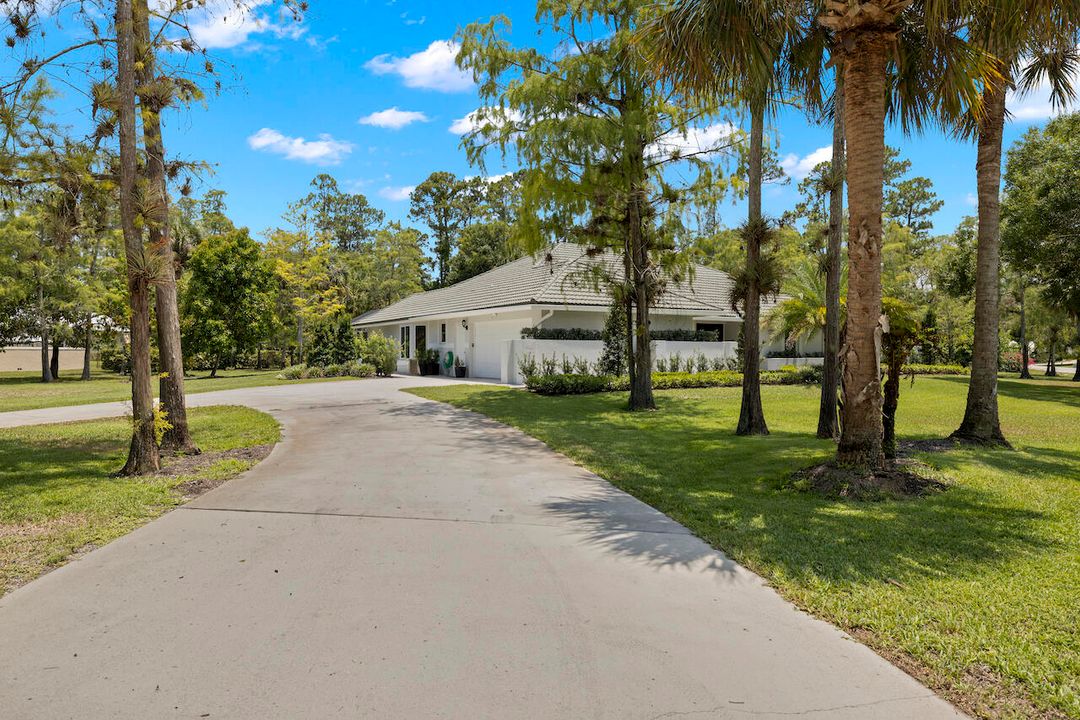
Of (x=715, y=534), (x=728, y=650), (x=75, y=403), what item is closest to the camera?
(x=728, y=650)

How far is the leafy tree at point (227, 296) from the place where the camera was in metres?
31.8

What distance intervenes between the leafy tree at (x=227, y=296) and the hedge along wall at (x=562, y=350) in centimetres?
1789

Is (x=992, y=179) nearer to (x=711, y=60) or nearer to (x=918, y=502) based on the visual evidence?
(x=711, y=60)

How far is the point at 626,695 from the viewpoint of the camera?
284 cm

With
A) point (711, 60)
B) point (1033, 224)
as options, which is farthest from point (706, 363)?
point (711, 60)

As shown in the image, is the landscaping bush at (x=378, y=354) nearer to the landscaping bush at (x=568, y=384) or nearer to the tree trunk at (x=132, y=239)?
the landscaping bush at (x=568, y=384)

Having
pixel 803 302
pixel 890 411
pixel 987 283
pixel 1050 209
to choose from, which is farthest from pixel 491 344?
pixel 1050 209

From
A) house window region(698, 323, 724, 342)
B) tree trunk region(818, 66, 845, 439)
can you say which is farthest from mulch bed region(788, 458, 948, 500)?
house window region(698, 323, 724, 342)

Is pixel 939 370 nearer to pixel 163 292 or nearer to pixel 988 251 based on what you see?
pixel 988 251

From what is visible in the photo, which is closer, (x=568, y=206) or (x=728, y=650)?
(x=728, y=650)

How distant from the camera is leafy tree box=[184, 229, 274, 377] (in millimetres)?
31812

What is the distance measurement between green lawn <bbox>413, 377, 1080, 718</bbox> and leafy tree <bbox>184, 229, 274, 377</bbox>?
26.8 metres

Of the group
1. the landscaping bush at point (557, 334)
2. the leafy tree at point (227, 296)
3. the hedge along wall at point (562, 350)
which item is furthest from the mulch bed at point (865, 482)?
the leafy tree at point (227, 296)

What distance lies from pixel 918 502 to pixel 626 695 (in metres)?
4.80
